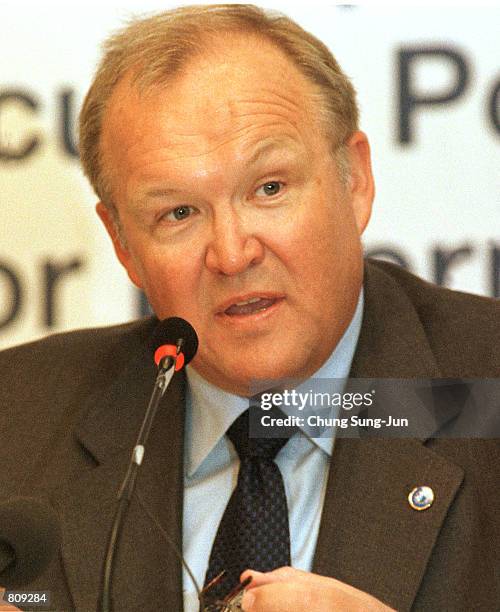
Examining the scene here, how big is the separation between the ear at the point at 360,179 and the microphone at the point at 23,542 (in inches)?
41.9

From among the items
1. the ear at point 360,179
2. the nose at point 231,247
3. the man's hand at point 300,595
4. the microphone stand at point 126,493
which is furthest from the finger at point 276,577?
the ear at point 360,179

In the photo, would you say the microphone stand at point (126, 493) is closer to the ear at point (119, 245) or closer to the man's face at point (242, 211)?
the man's face at point (242, 211)

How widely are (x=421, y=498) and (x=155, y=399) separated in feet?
2.03

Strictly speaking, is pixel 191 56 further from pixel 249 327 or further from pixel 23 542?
pixel 23 542

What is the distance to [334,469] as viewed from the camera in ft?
7.43

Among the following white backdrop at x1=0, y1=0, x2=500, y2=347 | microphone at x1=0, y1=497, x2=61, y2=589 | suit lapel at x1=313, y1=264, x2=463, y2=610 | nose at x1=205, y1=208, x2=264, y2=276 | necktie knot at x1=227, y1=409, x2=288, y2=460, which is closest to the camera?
microphone at x1=0, y1=497, x2=61, y2=589

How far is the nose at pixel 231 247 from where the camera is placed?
7.25ft

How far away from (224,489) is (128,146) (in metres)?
0.69

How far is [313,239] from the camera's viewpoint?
2.31 m

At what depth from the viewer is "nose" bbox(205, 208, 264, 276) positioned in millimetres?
2211

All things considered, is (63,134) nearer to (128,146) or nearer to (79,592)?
(128,146)

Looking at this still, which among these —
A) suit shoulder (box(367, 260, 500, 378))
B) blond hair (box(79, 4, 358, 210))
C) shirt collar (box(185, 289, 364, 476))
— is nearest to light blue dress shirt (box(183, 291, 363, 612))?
shirt collar (box(185, 289, 364, 476))

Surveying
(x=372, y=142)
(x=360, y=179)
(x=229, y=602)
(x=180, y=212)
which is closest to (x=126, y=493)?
(x=229, y=602)

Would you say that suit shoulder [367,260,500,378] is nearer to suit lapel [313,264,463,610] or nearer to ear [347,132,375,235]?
suit lapel [313,264,463,610]
